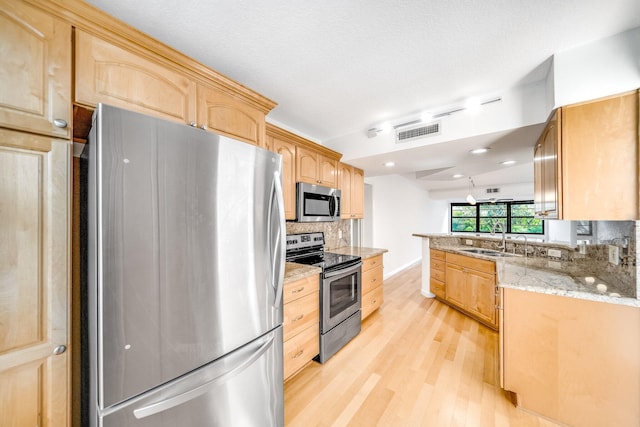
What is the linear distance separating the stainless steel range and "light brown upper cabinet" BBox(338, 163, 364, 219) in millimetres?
710

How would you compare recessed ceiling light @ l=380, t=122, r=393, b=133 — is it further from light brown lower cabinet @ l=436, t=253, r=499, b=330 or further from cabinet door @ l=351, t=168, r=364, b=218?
light brown lower cabinet @ l=436, t=253, r=499, b=330

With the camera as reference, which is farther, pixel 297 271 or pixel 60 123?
pixel 297 271

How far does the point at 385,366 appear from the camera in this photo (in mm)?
2170

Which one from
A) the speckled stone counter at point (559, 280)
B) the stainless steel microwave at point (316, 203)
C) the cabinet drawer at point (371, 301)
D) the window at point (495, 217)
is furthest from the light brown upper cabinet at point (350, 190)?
the window at point (495, 217)

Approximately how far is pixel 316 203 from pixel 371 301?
5.16 ft

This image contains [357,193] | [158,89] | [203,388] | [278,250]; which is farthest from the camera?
[357,193]

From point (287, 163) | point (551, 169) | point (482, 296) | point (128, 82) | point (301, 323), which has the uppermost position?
point (128, 82)

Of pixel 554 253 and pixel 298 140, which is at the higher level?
pixel 298 140

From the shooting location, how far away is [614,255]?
5.64ft

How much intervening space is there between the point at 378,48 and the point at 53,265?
6.74 feet

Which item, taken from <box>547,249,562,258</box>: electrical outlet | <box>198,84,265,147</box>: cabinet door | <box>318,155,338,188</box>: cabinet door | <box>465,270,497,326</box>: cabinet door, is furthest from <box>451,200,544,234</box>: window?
<box>198,84,265,147</box>: cabinet door

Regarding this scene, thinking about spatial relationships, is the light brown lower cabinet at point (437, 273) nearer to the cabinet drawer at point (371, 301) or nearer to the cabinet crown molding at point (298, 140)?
the cabinet drawer at point (371, 301)

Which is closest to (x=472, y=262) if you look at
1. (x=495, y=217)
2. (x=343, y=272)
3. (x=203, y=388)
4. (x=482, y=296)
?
(x=482, y=296)

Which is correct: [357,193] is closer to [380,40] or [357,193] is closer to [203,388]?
[380,40]
